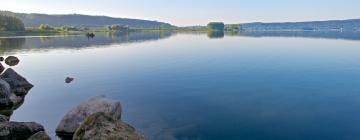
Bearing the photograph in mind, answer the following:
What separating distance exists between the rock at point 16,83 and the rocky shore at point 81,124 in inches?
123

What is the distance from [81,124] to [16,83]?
24.5 metres

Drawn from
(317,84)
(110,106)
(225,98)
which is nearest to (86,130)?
(110,106)

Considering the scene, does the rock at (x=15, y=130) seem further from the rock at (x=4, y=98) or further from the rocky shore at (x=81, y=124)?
the rock at (x=4, y=98)

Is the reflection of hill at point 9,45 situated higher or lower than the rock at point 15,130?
higher

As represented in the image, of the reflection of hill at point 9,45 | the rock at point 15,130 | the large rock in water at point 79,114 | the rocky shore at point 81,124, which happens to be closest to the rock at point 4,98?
the rocky shore at point 81,124

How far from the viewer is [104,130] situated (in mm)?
19625

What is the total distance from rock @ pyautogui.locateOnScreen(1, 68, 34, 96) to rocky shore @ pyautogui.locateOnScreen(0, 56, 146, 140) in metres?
3.12

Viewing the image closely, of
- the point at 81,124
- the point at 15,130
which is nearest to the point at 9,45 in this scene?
the point at 15,130

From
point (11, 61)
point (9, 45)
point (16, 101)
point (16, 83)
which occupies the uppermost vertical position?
point (9, 45)

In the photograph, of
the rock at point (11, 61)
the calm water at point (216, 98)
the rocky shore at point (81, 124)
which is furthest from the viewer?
the rock at point (11, 61)

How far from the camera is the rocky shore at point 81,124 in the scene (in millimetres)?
19766

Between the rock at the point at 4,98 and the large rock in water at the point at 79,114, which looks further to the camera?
the rock at the point at 4,98

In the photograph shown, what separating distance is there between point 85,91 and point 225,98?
18.0 meters

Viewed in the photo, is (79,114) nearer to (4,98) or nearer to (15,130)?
(15,130)
